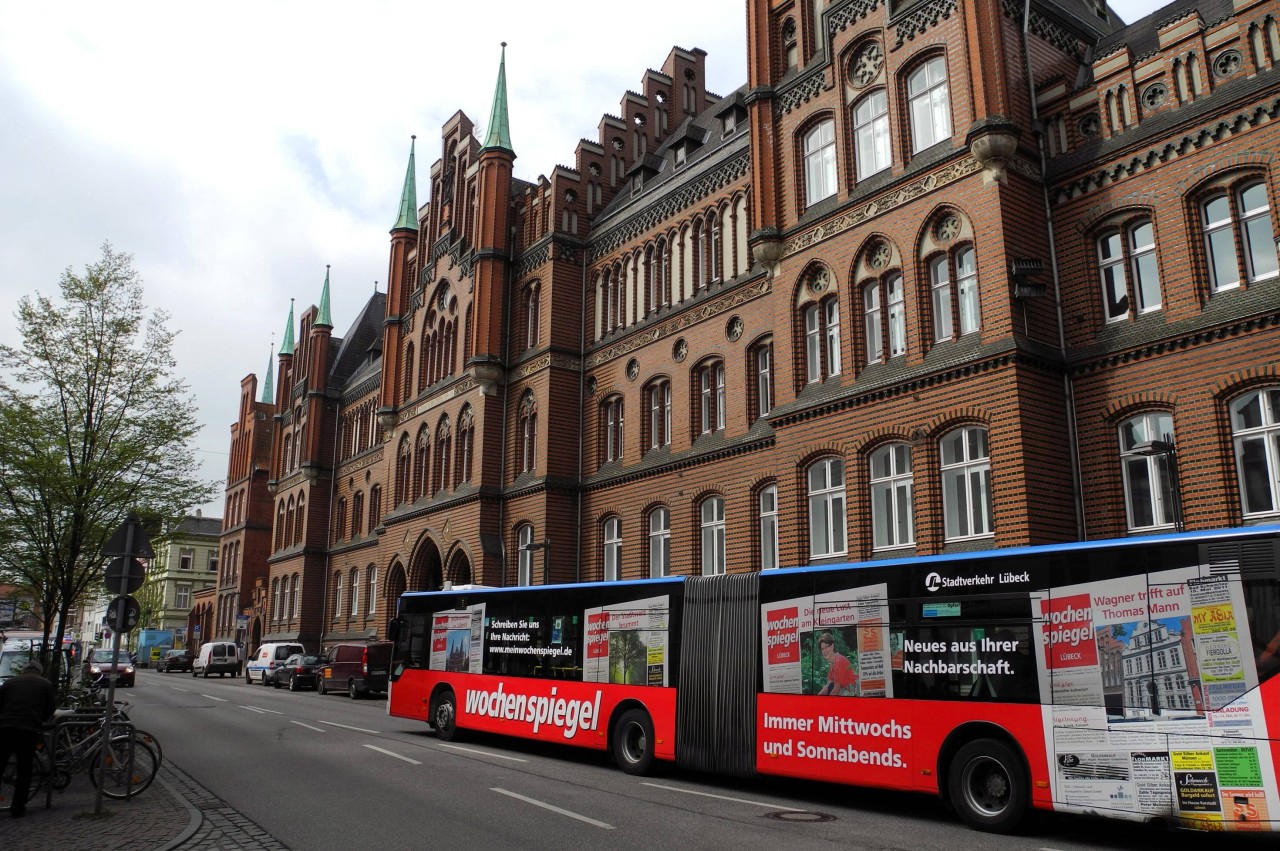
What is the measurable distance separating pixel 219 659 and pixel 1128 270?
170 feet

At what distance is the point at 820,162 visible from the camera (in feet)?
73.3

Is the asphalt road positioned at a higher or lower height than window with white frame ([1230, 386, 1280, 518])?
lower

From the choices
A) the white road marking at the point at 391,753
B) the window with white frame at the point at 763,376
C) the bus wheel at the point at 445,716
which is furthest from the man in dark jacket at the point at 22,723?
the window with white frame at the point at 763,376

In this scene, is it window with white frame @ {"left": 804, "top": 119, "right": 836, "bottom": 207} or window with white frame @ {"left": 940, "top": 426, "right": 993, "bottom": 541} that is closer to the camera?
window with white frame @ {"left": 940, "top": 426, "right": 993, "bottom": 541}

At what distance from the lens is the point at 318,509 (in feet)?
175

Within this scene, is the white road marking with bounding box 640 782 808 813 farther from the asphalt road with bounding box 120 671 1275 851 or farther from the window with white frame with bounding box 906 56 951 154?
the window with white frame with bounding box 906 56 951 154

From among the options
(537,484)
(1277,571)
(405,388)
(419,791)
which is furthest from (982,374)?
(405,388)

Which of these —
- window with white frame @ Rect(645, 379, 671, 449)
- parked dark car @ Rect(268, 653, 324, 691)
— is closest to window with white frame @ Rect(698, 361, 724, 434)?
window with white frame @ Rect(645, 379, 671, 449)

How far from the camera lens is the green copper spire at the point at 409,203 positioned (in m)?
43.8

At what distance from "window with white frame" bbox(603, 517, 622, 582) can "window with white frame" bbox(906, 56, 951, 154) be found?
14.2 m

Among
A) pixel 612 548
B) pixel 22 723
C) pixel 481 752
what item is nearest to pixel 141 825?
pixel 22 723

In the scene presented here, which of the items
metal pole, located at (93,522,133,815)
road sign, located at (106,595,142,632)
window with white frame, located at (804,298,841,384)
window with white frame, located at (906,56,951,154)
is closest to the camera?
metal pole, located at (93,522,133,815)

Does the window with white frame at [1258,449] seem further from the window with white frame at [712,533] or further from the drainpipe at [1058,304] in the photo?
the window with white frame at [712,533]

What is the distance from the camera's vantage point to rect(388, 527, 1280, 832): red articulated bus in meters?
9.13
